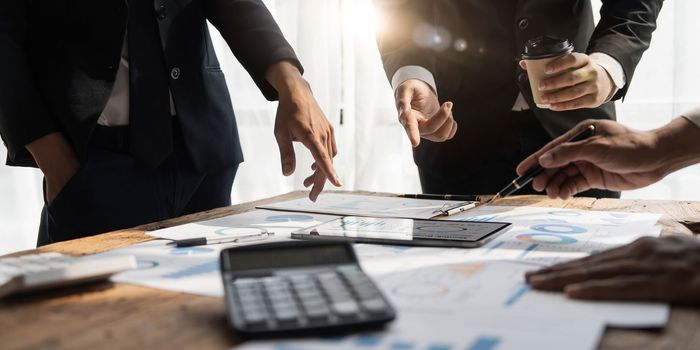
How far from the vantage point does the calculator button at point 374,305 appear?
56 centimetres

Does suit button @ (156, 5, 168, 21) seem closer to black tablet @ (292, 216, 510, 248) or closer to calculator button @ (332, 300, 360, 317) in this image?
black tablet @ (292, 216, 510, 248)

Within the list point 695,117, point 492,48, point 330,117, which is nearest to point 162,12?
point 492,48

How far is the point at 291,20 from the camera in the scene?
3.01m

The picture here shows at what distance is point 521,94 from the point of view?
5.14 feet

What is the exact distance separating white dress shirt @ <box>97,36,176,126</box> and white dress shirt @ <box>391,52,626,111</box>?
64 centimetres

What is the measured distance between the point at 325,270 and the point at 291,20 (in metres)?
2.49

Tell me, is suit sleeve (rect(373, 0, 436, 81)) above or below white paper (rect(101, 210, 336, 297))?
above

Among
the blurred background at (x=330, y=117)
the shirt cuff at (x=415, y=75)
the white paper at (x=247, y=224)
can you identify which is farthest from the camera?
the blurred background at (x=330, y=117)

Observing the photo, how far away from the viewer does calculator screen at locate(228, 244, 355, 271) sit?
68cm

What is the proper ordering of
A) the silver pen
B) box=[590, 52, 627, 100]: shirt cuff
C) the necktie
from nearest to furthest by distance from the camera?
the silver pen, the necktie, box=[590, 52, 627, 100]: shirt cuff

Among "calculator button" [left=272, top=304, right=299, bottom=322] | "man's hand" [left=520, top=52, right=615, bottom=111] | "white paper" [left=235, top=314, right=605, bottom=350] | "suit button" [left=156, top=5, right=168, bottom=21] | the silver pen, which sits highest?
"suit button" [left=156, top=5, right=168, bottom=21]

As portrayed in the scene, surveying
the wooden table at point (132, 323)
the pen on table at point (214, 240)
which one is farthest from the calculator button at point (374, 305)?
the pen on table at point (214, 240)

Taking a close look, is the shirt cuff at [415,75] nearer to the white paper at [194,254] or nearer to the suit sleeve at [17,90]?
the white paper at [194,254]

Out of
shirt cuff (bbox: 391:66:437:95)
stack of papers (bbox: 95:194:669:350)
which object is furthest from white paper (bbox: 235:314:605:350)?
shirt cuff (bbox: 391:66:437:95)
